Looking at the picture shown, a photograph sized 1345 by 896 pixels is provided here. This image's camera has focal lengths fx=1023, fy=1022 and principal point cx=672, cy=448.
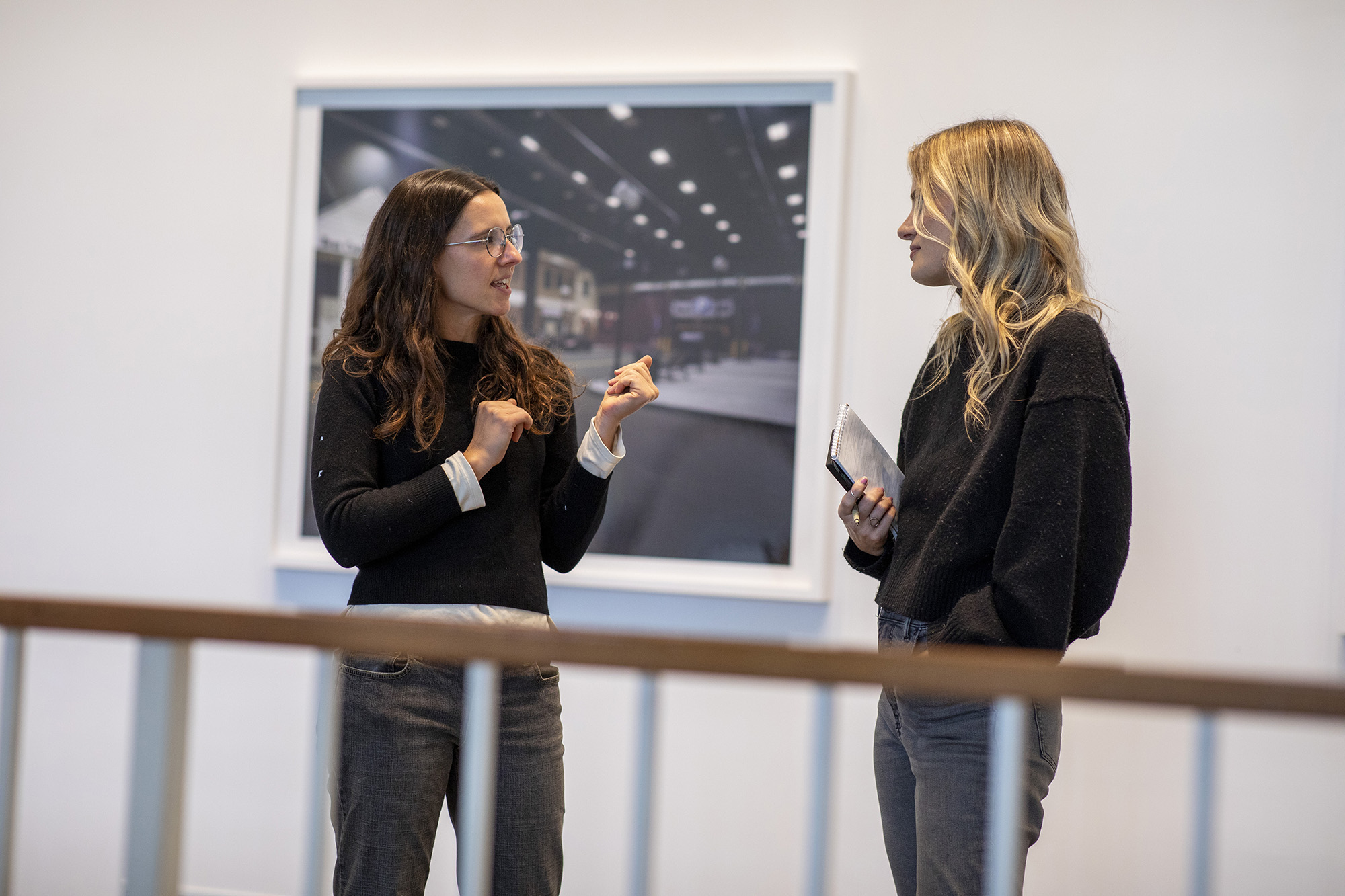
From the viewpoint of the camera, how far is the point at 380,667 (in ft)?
4.41

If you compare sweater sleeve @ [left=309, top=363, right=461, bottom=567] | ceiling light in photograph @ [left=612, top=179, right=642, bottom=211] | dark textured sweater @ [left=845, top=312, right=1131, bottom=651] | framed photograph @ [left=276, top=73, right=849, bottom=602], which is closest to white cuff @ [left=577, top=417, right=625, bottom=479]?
sweater sleeve @ [left=309, top=363, right=461, bottom=567]

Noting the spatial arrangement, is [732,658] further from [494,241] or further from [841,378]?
[841,378]

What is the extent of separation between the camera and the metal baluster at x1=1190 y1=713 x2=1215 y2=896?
773 millimetres

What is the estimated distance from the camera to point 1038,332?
1192 millimetres

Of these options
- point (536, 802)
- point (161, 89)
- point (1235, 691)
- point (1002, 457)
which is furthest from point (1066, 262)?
point (161, 89)

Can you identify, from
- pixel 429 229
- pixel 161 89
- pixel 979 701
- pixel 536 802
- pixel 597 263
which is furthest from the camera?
pixel 161 89

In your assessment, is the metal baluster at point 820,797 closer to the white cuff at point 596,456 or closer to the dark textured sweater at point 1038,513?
the dark textured sweater at point 1038,513

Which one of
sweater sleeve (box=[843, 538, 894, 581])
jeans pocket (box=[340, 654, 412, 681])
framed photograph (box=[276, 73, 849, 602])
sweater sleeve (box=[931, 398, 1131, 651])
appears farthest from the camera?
framed photograph (box=[276, 73, 849, 602])

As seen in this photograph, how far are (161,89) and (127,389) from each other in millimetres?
694

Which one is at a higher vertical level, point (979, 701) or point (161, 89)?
point (161, 89)

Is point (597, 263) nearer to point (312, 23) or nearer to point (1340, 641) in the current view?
point (312, 23)

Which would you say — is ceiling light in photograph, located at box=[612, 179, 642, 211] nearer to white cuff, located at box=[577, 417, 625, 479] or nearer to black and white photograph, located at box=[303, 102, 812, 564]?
black and white photograph, located at box=[303, 102, 812, 564]

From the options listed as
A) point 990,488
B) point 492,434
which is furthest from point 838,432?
point 492,434

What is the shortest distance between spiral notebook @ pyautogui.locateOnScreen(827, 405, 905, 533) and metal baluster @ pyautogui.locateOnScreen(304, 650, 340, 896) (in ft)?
2.23
